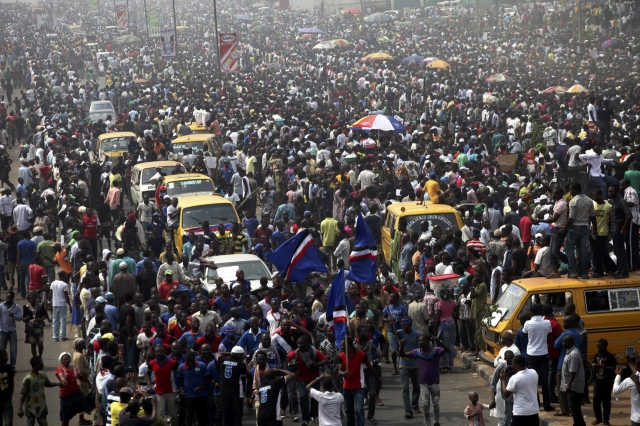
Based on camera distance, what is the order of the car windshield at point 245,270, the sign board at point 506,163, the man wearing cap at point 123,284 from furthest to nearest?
the sign board at point 506,163
the car windshield at point 245,270
the man wearing cap at point 123,284

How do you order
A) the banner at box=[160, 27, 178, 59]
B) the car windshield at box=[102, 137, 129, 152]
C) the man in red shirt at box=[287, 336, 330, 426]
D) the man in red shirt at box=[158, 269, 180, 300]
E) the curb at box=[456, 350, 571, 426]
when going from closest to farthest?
the man in red shirt at box=[287, 336, 330, 426] → the curb at box=[456, 350, 571, 426] → the man in red shirt at box=[158, 269, 180, 300] → the car windshield at box=[102, 137, 129, 152] → the banner at box=[160, 27, 178, 59]

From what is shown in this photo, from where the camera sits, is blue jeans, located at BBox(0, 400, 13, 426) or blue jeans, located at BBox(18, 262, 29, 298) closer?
blue jeans, located at BBox(0, 400, 13, 426)

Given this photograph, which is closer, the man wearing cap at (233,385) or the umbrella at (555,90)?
the man wearing cap at (233,385)

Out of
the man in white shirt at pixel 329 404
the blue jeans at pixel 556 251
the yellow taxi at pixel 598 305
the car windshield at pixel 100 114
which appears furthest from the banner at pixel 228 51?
the man in white shirt at pixel 329 404

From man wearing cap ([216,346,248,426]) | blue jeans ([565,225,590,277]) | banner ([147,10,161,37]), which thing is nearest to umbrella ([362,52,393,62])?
banner ([147,10,161,37])

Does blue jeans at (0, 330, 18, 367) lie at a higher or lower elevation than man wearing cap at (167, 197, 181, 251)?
lower

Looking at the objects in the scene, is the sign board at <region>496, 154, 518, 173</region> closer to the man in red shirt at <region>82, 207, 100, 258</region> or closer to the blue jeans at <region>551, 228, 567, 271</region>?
the man in red shirt at <region>82, 207, 100, 258</region>

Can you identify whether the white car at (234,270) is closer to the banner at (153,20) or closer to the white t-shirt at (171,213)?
the white t-shirt at (171,213)
